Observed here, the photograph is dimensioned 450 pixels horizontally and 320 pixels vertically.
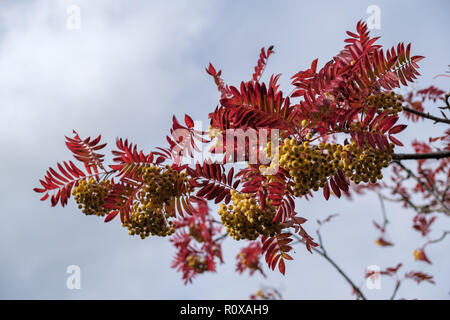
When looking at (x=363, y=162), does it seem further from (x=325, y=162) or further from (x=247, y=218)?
(x=247, y=218)

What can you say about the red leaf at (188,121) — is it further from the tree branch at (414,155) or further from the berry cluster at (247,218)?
the tree branch at (414,155)

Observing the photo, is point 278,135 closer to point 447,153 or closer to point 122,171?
point 122,171

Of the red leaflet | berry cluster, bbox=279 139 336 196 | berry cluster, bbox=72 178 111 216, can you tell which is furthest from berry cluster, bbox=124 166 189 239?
the red leaflet

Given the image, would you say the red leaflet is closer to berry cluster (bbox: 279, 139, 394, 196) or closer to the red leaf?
berry cluster (bbox: 279, 139, 394, 196)

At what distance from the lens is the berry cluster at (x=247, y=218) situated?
5.52 ft

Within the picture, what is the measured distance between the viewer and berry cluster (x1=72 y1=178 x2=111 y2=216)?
212 cm

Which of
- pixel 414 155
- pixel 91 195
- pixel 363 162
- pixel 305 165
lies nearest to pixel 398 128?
pixel 363 162

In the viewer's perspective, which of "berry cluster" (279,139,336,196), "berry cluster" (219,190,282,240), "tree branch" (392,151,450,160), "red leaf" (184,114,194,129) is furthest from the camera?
"tree branch" (392,151,450,160)

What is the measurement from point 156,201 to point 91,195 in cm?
47

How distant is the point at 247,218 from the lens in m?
1.73

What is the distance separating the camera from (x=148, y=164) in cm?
190

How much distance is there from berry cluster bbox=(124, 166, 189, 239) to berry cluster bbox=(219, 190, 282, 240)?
283 millimetres

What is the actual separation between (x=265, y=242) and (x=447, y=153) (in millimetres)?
1435

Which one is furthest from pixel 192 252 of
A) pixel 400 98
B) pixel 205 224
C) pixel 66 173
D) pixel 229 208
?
pixel 400 98
